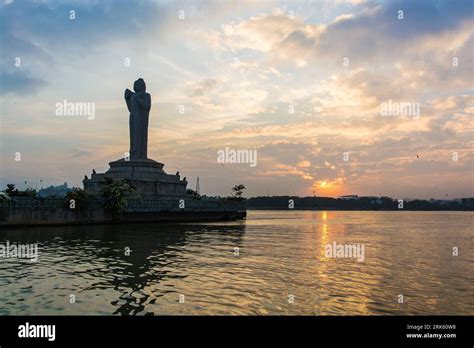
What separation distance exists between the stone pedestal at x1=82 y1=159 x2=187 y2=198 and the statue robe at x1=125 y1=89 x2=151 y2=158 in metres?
2.77

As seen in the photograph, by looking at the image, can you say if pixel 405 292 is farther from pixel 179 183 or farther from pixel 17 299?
pixel 179 183

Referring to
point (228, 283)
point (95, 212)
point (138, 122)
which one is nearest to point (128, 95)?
point (138, 122)

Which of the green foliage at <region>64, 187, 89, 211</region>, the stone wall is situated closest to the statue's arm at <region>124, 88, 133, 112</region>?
the stone wall

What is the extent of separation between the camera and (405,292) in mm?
14289

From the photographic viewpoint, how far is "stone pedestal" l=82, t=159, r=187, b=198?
204ft

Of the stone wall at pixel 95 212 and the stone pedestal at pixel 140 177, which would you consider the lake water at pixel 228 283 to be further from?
the stone pedestal at pixel 140 177

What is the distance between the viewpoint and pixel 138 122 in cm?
6756

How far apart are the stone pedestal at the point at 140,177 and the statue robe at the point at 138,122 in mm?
2773

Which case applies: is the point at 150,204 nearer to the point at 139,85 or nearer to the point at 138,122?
the point at 138,122

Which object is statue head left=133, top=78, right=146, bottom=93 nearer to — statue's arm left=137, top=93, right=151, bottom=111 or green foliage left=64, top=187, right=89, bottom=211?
statue's arm left=137, top=93, right=151, bottom=111

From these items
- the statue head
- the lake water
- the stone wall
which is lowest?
the lake water

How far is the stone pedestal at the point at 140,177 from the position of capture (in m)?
62.0

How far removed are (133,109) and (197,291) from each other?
192ft
